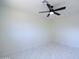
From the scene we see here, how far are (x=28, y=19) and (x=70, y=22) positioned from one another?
3024 mm

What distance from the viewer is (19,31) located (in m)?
4.57

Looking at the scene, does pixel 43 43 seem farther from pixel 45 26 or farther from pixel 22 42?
pixel 22 42

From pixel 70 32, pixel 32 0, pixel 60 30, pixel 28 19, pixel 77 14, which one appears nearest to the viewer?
pixel 32 0

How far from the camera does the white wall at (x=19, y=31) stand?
404cm

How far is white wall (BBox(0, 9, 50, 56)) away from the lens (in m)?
4.04

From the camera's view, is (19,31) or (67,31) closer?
(19,31)

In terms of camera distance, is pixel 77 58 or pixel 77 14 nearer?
pixel 77 58

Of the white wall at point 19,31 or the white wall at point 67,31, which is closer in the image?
the white wall at point 19,31

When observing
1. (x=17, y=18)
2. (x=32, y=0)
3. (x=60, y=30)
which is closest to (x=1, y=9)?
(x=17, y=18)

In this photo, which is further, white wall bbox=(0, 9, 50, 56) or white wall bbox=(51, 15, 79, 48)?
white wall bbox=(51, 15, 79, 48)

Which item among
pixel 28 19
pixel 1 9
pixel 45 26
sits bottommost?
pixel 45 26

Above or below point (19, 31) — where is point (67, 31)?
below

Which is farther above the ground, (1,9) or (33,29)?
(1,9)

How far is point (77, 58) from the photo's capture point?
346 cm
